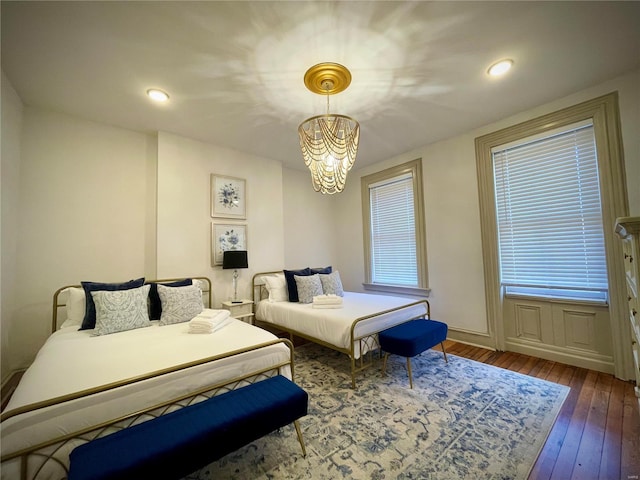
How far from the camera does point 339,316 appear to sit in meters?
2.73

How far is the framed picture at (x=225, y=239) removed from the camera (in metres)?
3.63

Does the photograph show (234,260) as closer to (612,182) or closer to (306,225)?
(306,225)

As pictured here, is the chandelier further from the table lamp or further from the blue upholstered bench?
the blue upholstered bench

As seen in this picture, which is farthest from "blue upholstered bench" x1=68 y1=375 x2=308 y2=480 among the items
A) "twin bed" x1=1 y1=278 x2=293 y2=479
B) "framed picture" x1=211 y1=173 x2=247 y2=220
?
"framed picture" x1=211 y1=173 x2=247 y2=220

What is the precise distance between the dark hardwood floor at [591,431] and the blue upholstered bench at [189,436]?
1566 mm

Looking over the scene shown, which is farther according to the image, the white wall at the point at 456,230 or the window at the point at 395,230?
the window at the point at 395,230

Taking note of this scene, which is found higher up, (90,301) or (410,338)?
(90,301)

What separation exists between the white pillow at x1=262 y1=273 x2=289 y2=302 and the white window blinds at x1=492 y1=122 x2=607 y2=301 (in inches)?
116

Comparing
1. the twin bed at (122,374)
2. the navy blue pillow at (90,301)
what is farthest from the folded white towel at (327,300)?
the navy blue pillow at (90,301)

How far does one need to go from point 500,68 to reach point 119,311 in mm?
4069

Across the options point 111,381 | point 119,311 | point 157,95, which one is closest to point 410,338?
point 111,381

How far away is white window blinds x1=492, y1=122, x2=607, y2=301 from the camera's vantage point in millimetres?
2674

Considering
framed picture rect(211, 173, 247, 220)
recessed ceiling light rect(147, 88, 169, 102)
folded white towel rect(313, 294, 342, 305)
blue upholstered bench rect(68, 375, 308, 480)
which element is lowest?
blue upholstered bench rect(68, 375, 308, 480)

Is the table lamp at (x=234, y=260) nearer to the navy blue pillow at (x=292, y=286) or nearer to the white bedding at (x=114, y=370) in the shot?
the navy blue pillow at (x=292, y=286)
